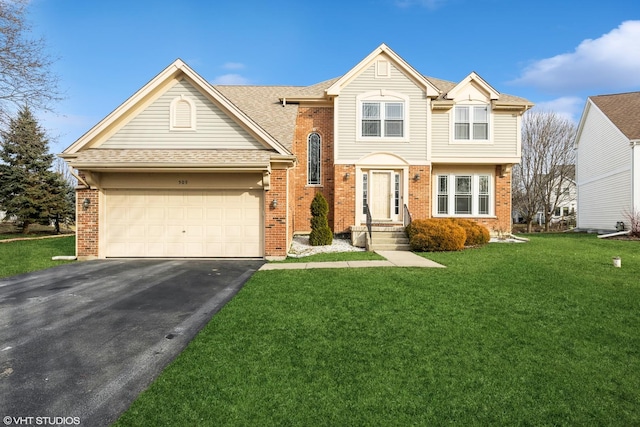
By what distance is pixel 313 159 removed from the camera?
16719mm

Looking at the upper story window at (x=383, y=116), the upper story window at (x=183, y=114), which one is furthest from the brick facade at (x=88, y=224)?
the upper story window at (x=383, y=116)

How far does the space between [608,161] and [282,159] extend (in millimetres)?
22026

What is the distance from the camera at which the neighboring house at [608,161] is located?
19.0 m

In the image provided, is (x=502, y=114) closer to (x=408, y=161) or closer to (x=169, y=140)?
(x=408, y=161)

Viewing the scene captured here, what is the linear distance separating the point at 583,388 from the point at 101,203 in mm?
12977

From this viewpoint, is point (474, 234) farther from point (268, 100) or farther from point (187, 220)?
point (268, 100)

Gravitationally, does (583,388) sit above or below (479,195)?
below

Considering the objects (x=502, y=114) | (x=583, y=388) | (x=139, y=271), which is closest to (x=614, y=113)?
(x=502, y=114)

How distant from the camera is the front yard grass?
3027 mm

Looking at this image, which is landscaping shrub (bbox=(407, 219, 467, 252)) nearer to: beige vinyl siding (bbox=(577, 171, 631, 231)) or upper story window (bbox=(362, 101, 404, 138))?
upper story window (bbox=(362, 101, 404, 138))

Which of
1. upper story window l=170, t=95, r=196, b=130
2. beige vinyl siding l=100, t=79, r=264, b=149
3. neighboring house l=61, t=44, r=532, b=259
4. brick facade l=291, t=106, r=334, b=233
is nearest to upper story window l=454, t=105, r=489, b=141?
neighboring house l=61, t=44, r=532, b=259

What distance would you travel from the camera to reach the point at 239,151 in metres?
11.8

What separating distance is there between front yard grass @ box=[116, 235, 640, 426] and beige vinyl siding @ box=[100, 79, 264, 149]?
660cm

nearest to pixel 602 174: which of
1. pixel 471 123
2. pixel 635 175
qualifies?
pixel 635 175
